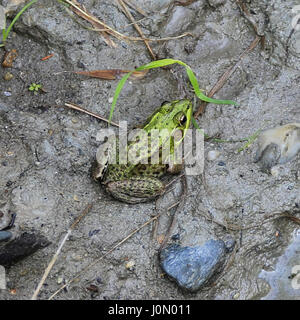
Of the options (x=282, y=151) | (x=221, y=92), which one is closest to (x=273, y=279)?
(x=282, y=151)

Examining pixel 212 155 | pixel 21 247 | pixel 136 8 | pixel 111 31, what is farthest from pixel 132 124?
pixel 21 247

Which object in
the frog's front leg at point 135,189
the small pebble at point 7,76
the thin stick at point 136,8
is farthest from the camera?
the thin stick at point 136,8

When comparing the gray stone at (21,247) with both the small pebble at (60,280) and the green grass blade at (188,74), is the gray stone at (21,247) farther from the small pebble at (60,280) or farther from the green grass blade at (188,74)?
the green grass blade at (188,74)

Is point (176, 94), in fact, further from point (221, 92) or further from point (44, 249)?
point (44, 249)

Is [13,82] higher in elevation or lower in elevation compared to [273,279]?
higher

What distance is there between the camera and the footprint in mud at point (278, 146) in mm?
3754

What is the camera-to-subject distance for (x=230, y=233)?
372 centimetres

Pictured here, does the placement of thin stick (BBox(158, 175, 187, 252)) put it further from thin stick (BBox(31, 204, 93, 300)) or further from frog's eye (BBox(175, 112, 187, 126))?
thin stick (BBox(31, 204, 93, 300))

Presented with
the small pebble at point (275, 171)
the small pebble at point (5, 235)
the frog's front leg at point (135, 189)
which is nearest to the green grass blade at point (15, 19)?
the frog's front leg at point (135, 189)

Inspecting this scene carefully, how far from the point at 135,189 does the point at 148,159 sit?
30 centimetres

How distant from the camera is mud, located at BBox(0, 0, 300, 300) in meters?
3.58

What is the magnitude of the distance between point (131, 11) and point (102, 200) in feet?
6.09
